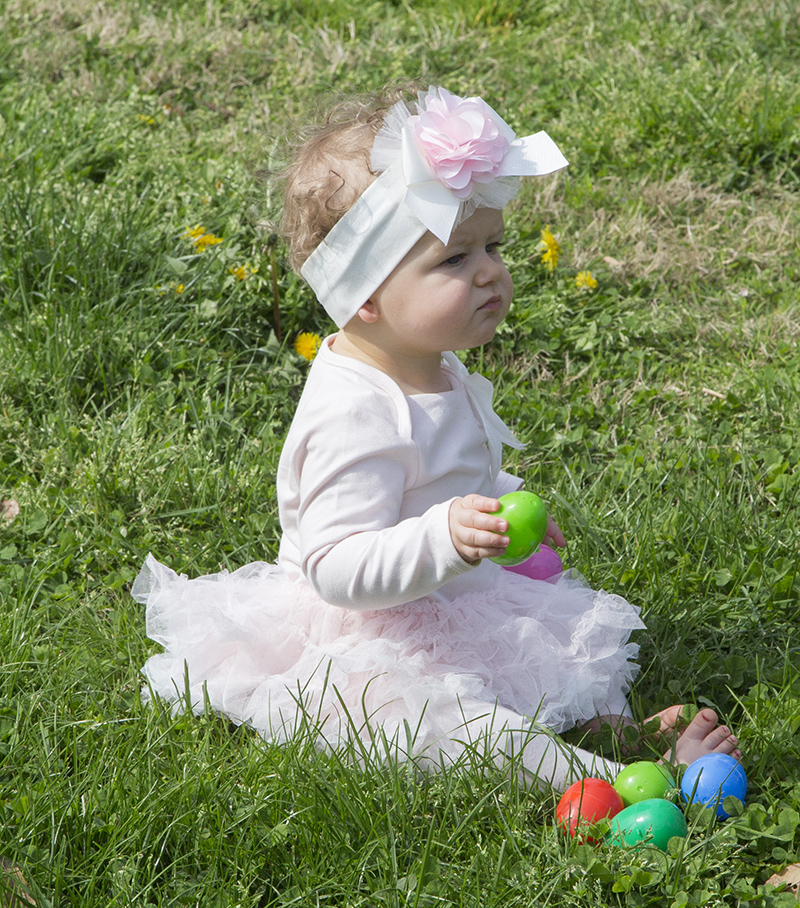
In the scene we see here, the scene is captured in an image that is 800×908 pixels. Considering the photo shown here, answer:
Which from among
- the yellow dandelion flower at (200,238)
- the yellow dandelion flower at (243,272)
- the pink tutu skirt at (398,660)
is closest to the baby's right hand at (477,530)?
the pink tutu skirt at (398,660)

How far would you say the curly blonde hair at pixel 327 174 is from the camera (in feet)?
7.17

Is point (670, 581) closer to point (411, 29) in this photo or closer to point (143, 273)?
point (143, 273)

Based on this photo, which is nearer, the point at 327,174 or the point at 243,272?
the point at 327,174

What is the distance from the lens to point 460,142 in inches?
81.1

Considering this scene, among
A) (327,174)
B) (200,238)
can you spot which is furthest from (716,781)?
(200,238)

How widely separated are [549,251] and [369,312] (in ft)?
5.73

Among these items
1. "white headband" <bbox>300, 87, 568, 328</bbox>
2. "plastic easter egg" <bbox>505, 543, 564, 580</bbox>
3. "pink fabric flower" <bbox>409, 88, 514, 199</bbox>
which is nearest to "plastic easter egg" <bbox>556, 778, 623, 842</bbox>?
"plastic easter egg" <bbox>505, 543, 564, 580</bbox>

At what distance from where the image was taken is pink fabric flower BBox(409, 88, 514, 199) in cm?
205

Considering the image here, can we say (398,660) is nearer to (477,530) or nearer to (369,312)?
(477,530)

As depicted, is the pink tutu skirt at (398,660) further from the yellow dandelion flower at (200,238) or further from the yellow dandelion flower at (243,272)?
the yellow dandelion flower at (200,238)

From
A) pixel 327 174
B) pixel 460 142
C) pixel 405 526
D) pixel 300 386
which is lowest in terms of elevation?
pixel 300 386

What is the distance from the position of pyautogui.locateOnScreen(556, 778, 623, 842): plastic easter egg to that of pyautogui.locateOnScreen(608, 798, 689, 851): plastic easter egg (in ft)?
0.10

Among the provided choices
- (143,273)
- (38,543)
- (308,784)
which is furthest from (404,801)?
(143,273)

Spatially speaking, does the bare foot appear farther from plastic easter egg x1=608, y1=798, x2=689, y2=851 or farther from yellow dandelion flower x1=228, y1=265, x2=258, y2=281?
yellow dandelion flower x1=228, y1=265, x2=258, y2=281
